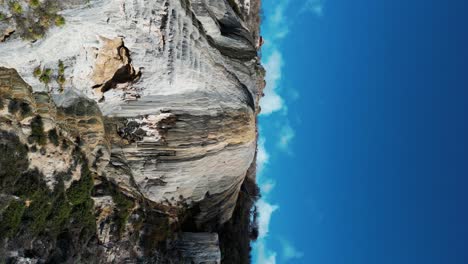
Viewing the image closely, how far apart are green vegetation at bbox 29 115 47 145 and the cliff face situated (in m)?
0.04

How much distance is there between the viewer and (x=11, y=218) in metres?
16.8

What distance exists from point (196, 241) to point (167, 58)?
1022cm

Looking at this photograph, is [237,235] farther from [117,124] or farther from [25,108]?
[25,108]

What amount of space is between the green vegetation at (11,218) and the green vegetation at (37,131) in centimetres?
233

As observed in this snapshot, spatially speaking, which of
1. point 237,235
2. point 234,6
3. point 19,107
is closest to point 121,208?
point 19,107

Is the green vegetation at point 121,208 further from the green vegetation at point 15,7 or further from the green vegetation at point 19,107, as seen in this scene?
the green vegetation at point 15,7

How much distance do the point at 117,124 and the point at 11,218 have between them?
520cm

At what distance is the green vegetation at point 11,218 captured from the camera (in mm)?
16672

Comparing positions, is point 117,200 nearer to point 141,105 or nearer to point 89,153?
point 89,153

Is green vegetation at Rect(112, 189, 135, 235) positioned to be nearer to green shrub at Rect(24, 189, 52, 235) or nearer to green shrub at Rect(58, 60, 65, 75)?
green shrub at Rect(24, 189, 52, 235)

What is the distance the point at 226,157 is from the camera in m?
21.8

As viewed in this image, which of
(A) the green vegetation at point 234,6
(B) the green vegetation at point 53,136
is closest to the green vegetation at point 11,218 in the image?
(B) the green vegetation at point 53,136

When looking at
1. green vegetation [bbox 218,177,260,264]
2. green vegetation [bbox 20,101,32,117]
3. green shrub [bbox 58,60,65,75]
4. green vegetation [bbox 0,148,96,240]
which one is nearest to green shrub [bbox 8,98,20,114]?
green vegetation [bbox 20,101,32,117]

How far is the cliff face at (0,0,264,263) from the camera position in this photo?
16031mm
